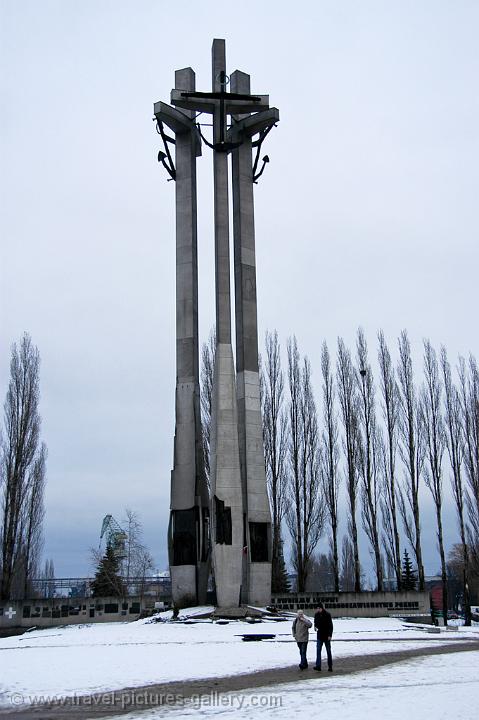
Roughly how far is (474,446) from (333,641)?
60.2 feet

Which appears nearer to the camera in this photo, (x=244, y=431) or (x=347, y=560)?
(x=244, y=431)

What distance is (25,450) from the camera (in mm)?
32500

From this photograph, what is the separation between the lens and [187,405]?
89.0 feet

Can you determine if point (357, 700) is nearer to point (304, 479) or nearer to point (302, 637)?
point (302, 637)

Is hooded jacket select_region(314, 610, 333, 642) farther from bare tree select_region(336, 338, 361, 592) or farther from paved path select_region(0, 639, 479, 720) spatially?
bare tree select_region(336, 338, 361, 592)

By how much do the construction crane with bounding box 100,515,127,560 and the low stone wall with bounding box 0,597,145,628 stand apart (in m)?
12.6

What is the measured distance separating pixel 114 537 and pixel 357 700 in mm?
35953

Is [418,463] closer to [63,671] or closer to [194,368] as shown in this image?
[194,368]

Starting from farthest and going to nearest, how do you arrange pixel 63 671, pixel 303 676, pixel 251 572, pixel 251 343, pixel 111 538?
pixel 111 538 → pixel 251 343 → pixel 251 572 → pixel 63 671 → pixel 303 676

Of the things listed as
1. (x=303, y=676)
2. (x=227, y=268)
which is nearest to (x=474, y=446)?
(x=227, y=268)

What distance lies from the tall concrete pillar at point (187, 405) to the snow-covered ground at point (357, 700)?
578 inches

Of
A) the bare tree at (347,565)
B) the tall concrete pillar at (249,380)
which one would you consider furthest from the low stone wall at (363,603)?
the bare tree at (347,565)

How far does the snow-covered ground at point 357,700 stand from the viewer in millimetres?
8430

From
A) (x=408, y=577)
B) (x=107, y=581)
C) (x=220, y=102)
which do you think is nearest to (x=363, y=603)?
(x=408, y=577)
